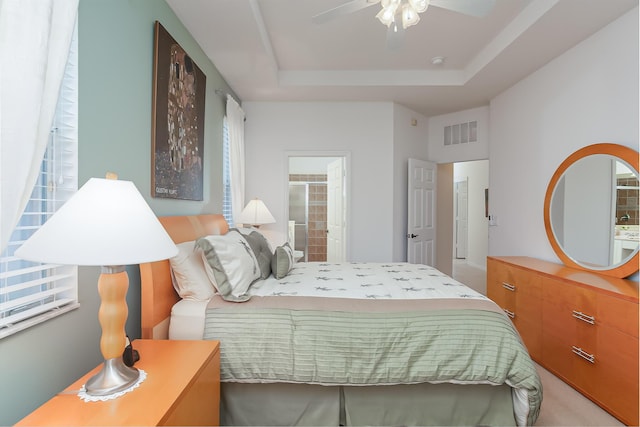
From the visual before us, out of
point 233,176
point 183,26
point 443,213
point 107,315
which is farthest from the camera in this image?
point 443,213

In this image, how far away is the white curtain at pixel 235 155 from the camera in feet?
10.9

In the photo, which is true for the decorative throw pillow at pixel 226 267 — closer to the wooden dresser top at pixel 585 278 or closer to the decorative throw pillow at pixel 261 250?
the decorative throw pillow at pixel 261 250

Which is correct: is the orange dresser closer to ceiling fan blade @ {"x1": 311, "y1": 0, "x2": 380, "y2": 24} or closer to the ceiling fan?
the ceiling fan

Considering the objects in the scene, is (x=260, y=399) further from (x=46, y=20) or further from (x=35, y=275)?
(x=46, y=20)

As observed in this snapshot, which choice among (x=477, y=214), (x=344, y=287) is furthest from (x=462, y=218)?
(x=344, y=287)

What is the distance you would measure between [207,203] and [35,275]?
171 centimetres

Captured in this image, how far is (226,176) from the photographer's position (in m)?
3.41

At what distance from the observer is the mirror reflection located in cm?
218

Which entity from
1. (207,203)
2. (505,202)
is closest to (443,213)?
(505,202)

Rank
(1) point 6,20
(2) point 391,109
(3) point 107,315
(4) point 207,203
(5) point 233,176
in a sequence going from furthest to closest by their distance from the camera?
1. (2) point 391,109
2. (5) point 233,176
3. (4) point 207,203
4. (3) point 107,315
5. (1) point 6,20

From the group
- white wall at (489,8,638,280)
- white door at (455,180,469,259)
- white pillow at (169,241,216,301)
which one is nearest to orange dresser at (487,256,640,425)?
white wall at (489,8,638,280)

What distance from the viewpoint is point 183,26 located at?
2.35 metres

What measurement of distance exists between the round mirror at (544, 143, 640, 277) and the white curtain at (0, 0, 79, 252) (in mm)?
3294

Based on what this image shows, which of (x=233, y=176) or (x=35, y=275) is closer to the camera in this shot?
(x=35, y=275)
